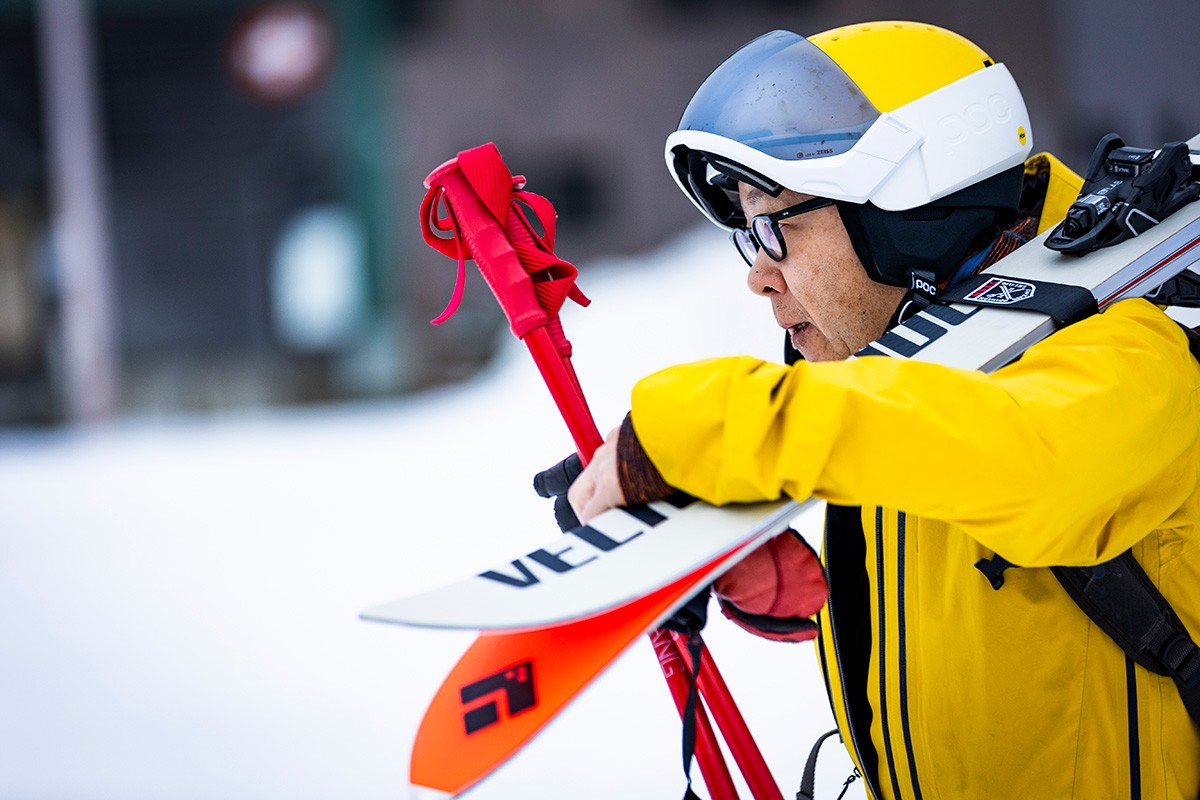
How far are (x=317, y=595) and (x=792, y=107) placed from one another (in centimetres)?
231

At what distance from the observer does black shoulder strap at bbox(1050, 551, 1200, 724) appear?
3.60 feet

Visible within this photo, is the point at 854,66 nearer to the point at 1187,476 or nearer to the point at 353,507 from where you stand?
the point at 1187,476

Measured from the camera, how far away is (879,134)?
49.0 inches

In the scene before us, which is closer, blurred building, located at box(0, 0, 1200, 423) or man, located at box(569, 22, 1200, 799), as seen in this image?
man, located at box(569, 22, 1200, 799)

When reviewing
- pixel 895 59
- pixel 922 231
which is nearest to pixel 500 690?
pixel 922 231

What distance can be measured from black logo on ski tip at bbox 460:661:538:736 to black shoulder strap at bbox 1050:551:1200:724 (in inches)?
20.0

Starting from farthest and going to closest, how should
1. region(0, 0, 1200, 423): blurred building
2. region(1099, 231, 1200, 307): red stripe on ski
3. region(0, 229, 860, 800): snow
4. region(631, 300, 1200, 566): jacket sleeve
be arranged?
1. region(0, 0, 1200, 423): blurred building
2. region(0, 229, 860, 800): snow
3. region(1099, 231, 1200, 307): red stripe on ski
4. region(631, 300, 1200, 566): jacket sleeve

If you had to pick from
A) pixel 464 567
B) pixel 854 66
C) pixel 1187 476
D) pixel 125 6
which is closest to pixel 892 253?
pixel 854 66

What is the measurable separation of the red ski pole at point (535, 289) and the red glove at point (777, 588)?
192mm

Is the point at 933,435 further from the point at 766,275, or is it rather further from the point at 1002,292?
the point at 766,275

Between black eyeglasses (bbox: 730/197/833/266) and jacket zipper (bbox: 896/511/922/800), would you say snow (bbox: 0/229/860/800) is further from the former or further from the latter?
black eyeglasses (bbox: 730/197/833/266)

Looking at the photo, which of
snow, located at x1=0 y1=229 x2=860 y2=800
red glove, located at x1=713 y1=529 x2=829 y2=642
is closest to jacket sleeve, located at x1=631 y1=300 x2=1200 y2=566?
red glove, located at x1=713 y1=529 x2=829 y2=642

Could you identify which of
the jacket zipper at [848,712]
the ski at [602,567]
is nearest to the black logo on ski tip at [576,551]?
the ski at [602,567]

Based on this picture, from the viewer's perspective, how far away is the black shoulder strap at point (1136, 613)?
110 cm
